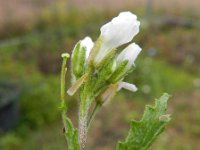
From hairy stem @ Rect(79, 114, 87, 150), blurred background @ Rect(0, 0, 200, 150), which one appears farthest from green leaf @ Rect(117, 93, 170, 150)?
blurred background @ Rect(0, 0, 200, 150)

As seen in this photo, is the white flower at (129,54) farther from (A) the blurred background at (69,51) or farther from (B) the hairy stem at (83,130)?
(A) the blurred background at (69,51)

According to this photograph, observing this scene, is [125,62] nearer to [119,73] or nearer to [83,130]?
[119,73]

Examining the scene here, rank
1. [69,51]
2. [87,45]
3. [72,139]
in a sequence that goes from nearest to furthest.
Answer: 1. [72,139]
2. [87,45]
3. [69,51]

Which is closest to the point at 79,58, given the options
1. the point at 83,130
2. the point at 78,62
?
the point at 78,62

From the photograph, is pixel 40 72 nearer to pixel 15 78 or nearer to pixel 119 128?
pixel 15 78

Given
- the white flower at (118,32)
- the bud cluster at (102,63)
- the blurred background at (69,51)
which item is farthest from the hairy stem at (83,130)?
the blurred background at (69,51)

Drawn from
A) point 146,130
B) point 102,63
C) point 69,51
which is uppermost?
point 102,63

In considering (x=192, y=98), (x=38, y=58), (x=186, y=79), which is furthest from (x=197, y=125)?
(x=38, y=58)
